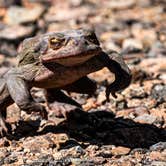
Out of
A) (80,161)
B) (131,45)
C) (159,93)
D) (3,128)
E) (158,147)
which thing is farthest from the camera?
(131,45)

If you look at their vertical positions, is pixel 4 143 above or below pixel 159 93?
above

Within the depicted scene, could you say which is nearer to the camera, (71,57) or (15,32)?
(71,57)

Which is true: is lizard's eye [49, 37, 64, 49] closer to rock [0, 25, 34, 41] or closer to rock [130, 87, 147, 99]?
rock [130, 87, 147, 99]

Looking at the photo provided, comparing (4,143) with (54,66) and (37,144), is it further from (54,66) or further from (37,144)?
(54,66)

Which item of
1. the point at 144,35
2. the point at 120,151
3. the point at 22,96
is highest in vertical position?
the point at 22,96

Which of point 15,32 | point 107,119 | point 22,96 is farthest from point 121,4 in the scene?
point 22,96

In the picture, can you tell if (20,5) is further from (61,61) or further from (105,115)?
(61,61)
